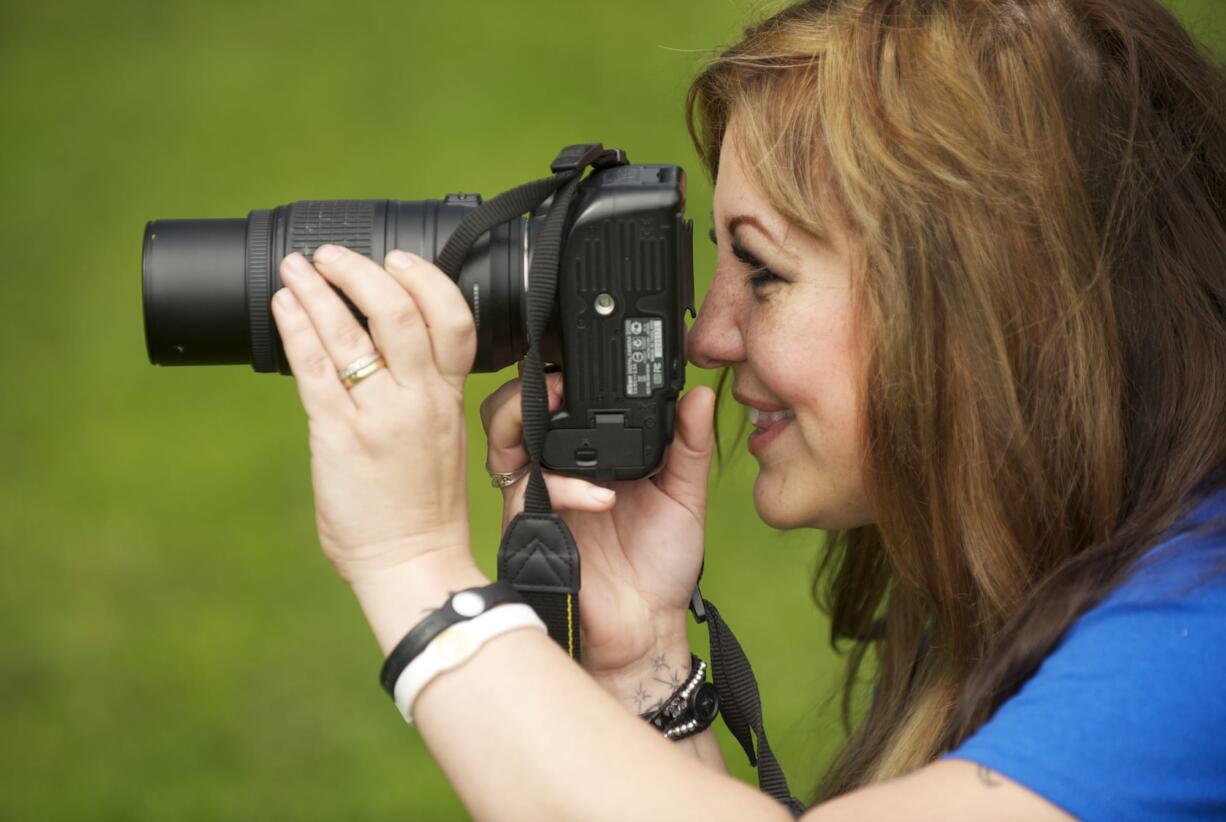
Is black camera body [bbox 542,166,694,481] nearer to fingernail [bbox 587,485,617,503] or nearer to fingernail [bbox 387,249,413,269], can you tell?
fingernail [bbox 587,485,617,503]

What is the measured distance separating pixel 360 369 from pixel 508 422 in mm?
292

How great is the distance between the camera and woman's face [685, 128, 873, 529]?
1.53m

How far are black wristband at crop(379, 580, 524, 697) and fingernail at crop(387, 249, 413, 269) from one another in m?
0.34

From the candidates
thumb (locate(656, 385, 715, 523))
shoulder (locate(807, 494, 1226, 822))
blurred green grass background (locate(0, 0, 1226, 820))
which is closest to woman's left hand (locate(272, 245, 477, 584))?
thumb (locate(656, 385, 715, 523))

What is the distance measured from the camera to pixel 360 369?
4.66 ft

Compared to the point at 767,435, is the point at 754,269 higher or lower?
higher

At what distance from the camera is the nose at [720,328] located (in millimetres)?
1684

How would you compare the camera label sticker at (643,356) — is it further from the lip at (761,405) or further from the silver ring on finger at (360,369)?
the silver ring on finger at (360,369)

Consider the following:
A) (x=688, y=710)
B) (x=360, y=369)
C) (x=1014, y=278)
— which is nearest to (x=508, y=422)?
(x=360, y=369)

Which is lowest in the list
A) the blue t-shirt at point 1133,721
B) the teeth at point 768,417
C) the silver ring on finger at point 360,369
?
the blue t-shirt at point 1133,721

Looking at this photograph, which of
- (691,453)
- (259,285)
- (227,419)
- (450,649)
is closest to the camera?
(450,649)

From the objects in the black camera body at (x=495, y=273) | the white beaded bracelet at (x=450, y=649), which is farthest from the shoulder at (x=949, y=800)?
the black camera body at (x=495, y=273)

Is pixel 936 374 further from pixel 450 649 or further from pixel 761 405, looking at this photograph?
pixel 450 649

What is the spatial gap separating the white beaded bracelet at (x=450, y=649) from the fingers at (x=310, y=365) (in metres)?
0.24
